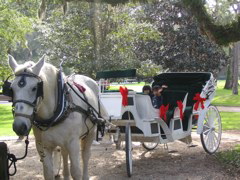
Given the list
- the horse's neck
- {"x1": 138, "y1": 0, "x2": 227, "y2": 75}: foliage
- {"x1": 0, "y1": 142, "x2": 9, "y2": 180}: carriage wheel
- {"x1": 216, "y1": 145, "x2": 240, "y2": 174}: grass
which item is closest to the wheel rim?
{"x1": 216, "y1": 145, "x2": 240, "y2": 174}: grass

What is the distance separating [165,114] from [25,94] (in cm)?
377

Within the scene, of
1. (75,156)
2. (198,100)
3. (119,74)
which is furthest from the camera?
(198,100)

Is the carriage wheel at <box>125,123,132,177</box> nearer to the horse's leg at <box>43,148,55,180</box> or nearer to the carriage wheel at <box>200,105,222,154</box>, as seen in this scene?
the horse's leg at <box>43,148,55,180</box>

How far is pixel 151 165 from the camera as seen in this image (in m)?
7.06

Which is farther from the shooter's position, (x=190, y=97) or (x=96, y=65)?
(x=96, y=65)

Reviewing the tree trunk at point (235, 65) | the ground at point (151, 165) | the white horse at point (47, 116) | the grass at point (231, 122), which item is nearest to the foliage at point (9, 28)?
the ground at point (151, 165)

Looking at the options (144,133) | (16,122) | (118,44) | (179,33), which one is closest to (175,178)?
(144,133)

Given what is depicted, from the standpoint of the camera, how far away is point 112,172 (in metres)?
6.61

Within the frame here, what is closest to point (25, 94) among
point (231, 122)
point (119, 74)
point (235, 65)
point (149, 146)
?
point (119, 74)

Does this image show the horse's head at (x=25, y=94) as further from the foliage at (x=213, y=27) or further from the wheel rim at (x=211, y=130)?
the wheel rim at (x=211, y=130)

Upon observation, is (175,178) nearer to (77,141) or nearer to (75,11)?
(77,141)

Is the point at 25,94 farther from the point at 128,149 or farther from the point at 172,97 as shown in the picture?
the point at 172,97

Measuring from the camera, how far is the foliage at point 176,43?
19141 millimetres

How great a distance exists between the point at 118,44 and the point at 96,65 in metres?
1.50
